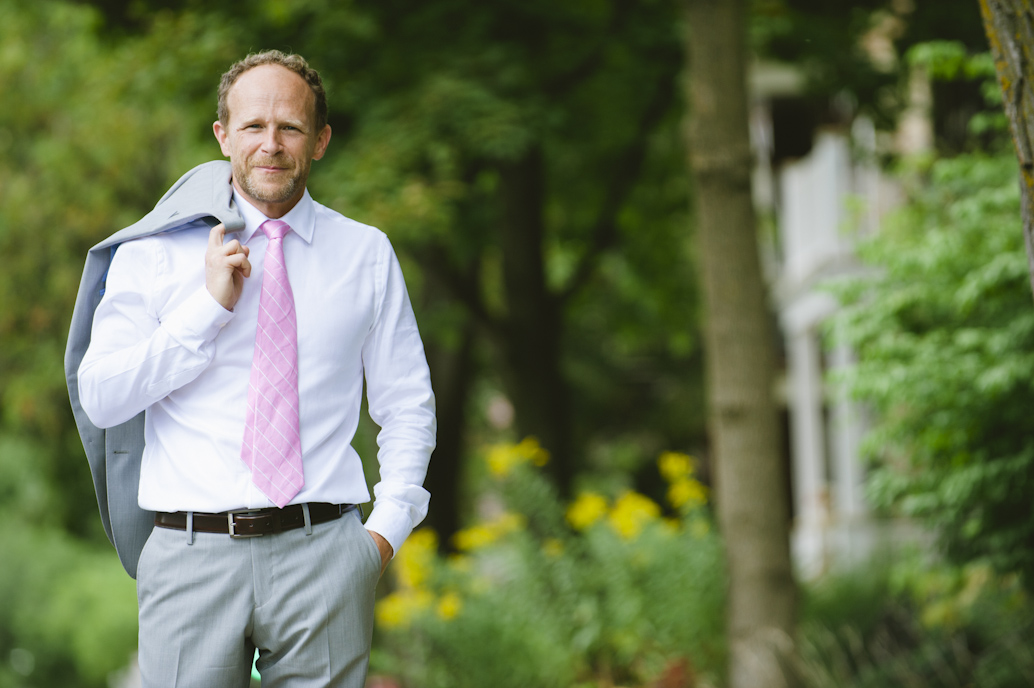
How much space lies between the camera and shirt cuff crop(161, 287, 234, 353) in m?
1.96

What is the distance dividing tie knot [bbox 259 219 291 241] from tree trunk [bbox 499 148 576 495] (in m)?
7.28

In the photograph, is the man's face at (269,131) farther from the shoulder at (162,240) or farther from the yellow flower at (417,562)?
the yellow flower at (417,562)

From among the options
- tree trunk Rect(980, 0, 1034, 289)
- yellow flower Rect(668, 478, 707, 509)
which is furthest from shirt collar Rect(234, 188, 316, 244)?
yellow flower Rect(668, 478, 707, 509)

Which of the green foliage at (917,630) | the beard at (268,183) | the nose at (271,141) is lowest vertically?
the green foliage at (917,630)

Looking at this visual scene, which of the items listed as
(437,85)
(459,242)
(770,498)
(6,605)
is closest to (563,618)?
(770,498)

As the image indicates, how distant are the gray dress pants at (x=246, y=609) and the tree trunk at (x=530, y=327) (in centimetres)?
727

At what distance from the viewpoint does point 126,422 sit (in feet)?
7.11

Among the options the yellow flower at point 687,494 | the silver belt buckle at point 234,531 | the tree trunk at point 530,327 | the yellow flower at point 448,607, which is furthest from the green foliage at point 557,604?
the silver belt buckle at point 234,531

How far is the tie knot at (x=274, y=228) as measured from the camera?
213 centimetres

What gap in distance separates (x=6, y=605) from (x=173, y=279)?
56.3ft

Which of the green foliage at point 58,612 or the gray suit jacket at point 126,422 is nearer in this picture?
the gray suit jacket at point 126,422

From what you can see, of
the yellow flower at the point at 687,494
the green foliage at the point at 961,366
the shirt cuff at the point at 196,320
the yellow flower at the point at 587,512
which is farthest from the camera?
the yellow flower at the point at 687,494

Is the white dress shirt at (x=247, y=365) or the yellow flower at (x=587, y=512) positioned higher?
the white dress shirt at (x=247, y=365)

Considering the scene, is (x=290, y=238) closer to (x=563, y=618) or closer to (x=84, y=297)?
(x=84, y=297)
